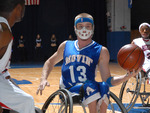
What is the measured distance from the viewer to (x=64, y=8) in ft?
58.0

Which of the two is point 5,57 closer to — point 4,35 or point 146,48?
point 4,35

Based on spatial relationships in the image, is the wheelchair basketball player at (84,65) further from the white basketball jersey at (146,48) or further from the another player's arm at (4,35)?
the white basketball jersey at (146,48)

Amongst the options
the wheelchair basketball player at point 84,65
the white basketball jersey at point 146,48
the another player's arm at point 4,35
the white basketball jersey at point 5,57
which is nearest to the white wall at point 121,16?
the white basketball jersey at point 146,48

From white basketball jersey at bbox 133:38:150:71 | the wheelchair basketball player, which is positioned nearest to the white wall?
white basketball jersey at bbox 133:38:150:71

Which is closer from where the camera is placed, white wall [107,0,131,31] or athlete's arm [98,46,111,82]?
athlete's arm [98,46,111,82]

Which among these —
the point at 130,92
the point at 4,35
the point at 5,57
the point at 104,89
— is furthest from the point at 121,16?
the point at 4,35

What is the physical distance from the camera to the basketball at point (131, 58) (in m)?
2.67

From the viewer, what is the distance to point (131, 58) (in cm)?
275

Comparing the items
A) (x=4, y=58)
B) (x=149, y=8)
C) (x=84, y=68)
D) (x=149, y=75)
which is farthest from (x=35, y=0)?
(x=4, y=58)

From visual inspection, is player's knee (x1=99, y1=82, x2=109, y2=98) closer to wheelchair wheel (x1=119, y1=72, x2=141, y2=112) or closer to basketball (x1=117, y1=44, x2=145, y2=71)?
basketball (x1=117, y1=44, x2=145, y2=71)

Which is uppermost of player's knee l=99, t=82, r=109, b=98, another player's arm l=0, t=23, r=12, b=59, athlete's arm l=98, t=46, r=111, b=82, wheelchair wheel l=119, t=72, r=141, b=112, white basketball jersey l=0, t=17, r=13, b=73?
another player's arm l=0, t=23, r=12, b=59

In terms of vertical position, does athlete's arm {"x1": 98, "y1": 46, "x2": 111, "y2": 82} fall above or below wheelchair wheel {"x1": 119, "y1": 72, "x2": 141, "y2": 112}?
above

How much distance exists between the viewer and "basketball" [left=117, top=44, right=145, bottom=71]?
2.67m

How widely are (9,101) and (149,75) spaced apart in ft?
9.45
